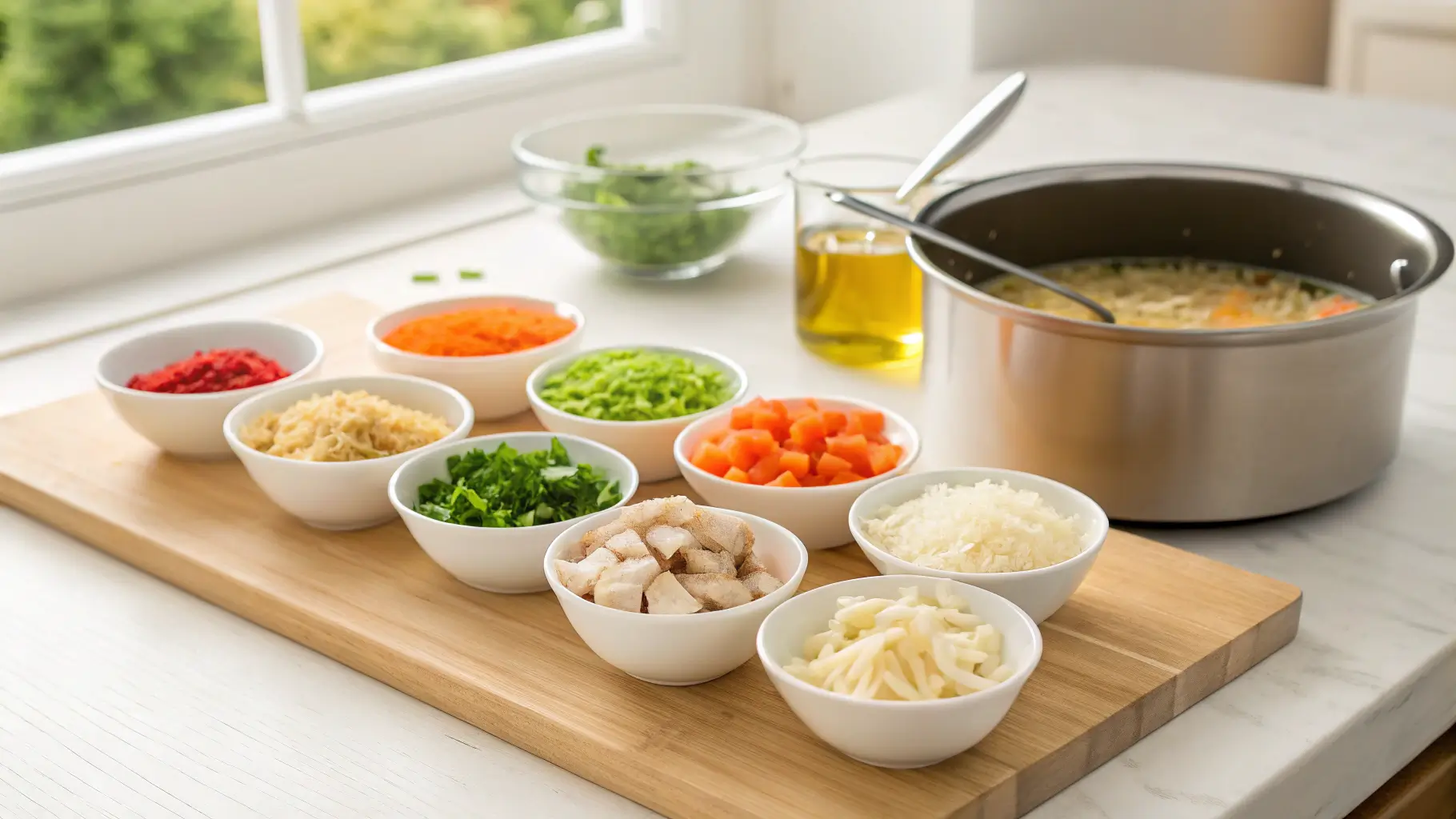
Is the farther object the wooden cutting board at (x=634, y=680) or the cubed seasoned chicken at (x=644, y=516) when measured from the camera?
the cubed seasoned chicken at (x=644, y=516)

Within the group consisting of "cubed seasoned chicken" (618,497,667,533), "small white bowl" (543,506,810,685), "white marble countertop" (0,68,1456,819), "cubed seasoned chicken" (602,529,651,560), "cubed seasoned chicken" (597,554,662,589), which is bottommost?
"white marble countertop" (0,68,1456,819)

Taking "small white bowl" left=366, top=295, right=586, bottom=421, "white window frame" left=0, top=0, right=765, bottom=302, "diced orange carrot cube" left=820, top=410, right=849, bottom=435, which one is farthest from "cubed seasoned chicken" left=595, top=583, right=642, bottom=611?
"white window frame" left=0, top=0, right=765, bottom=302

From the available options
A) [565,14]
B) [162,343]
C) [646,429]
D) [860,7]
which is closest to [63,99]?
[565,14]

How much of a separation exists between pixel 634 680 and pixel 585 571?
92 mm

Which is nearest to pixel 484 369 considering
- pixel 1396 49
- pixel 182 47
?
pixel 1396 49

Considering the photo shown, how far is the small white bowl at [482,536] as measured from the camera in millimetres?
1077

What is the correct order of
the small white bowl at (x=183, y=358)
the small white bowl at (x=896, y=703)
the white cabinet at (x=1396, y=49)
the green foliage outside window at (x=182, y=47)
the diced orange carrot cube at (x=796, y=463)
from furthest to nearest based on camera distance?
the green foliage outside window at (x=182, y=47)
the white cabinet at (x=1396, y=49)
the small white bowl at (x=183, y=358)
the diced orange carrot cube at (x=796, y=463)
the small white bowl at (x=896, y=703)

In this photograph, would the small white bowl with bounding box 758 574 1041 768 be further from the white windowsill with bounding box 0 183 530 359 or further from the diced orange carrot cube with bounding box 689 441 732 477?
the white windowsill with bounding box 0 183 530 359

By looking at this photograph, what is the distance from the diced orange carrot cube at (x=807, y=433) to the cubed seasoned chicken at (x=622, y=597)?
29 cm

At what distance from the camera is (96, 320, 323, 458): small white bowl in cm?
132

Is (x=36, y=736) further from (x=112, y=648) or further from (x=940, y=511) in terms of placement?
(x=940, y=511)

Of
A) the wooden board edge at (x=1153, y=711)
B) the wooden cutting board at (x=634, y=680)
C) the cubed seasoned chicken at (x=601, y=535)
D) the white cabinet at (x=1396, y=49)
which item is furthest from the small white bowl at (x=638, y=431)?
the white cabinet at (x=1396, y=49)

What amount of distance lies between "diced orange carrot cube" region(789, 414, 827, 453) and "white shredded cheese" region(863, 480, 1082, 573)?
0.45 feet

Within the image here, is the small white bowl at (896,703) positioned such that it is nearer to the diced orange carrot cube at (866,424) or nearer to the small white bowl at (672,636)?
the small white bowl at (672,636)
